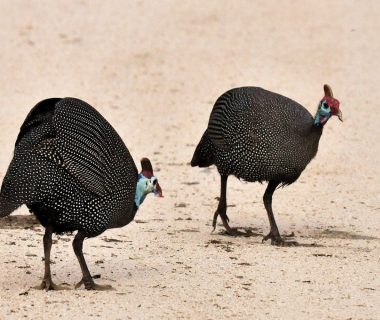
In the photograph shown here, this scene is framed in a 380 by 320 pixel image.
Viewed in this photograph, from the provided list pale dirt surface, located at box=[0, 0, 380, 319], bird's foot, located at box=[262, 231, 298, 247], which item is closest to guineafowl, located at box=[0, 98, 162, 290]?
pale dirt surface, located at box=[0, 0, 380, 319]

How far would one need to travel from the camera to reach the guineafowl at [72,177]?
705 cm

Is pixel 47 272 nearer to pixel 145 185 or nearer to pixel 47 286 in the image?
pixel 47 286

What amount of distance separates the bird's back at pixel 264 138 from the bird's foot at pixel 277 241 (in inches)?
18.5

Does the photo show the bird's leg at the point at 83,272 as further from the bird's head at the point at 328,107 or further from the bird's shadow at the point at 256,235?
the bird's head at the point at 328,107

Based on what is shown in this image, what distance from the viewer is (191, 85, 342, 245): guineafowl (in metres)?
9.12

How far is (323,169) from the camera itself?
1220cm

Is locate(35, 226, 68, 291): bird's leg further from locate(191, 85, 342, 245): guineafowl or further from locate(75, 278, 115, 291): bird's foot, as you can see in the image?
locate(191, 85, 342, 245): guineafowl

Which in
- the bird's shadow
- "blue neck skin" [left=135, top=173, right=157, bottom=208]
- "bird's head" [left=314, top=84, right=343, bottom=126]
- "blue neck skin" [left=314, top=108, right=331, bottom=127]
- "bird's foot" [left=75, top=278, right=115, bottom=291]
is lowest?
the bird's shadow

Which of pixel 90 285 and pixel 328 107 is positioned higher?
pixel 328 107

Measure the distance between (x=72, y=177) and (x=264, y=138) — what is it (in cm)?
251

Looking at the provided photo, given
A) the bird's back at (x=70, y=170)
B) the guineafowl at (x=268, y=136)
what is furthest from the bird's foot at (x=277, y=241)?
the bird's back at (x=70, y=170)

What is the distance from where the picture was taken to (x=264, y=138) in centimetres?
915

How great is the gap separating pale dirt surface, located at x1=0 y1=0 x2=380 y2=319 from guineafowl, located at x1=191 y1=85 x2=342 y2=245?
1.99 ft

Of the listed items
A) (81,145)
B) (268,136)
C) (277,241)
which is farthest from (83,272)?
(268,136)
